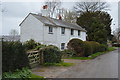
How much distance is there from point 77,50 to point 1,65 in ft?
46.0

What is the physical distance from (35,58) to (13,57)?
4.09m

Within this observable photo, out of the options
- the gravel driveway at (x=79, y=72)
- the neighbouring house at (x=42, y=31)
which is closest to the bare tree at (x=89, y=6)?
the neighbouring house at (x=42, y=31)

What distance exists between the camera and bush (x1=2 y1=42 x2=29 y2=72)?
771 centimetres

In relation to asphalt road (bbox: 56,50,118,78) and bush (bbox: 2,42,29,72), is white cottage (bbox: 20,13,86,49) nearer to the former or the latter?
asphalt road (bbox: 56,50,118,78)

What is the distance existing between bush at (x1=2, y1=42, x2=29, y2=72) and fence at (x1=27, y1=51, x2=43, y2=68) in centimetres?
207

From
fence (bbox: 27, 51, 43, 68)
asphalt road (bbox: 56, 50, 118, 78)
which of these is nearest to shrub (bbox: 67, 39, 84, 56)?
asphalt road (bbox: 56, 50, 118, 78)

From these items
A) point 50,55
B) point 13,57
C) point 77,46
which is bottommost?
point 50,55

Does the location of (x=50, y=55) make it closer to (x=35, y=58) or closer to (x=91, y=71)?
(x=35, y=58)

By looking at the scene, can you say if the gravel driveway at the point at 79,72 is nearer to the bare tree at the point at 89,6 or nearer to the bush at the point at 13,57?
the bush at the point at 13,57

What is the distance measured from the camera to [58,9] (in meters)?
52.3

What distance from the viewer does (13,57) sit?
8.36 metres

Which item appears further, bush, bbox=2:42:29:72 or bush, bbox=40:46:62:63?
bush, bbox=40:46:62:63

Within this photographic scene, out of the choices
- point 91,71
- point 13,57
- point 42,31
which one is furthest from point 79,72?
point 42,31

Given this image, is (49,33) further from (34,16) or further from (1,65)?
(1,65)
